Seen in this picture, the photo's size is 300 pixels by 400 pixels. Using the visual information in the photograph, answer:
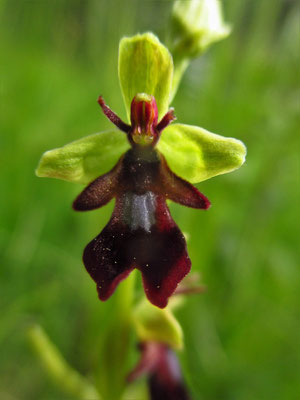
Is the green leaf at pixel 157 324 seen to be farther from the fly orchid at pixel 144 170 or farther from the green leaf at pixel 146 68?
the green leaf at pixel 146 68

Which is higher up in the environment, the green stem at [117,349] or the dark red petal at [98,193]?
the dark red petal at [98,193]

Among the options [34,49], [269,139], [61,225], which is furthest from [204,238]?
[34,49]

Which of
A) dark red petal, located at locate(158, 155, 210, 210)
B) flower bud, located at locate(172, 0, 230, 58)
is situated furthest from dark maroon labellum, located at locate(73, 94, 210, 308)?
flower bud, located at locate(172, 0, 230, 58)

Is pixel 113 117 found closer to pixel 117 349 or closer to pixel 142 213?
pixel 142 213

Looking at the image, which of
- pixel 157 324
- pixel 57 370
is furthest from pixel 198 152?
pixel 57 370

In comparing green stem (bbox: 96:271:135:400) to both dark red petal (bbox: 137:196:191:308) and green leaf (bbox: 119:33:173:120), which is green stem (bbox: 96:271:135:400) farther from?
green leaf (bbox: 119:33:173:120)

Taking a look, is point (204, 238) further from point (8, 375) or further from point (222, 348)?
point (8, 375)

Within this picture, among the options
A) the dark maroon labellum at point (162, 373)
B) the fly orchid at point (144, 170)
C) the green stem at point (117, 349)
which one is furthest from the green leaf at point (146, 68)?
the dark maroon labellum at point (162, 373)
